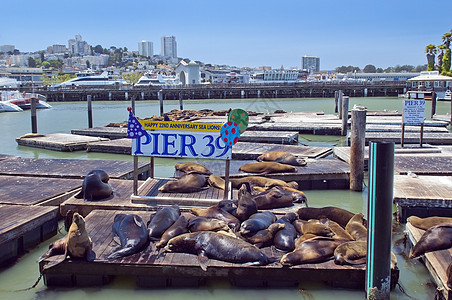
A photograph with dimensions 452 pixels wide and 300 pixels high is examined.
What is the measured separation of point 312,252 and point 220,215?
51.8 inches

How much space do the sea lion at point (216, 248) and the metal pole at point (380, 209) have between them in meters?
1.07

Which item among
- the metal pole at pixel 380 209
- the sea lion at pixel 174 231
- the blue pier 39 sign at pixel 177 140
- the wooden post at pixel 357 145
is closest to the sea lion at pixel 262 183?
the blue pier 39 sign at pixel 177 140

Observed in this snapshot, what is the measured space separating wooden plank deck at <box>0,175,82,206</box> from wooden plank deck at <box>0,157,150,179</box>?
572 mm

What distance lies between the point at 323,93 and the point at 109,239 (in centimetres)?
5340

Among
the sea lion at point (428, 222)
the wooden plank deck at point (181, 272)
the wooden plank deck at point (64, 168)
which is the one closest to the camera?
the wooden plank deck at point (181, 272)

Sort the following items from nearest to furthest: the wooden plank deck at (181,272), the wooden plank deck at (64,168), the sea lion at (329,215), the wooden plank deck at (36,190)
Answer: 1. the wooden plank deck at (181,272)
2. the sea lion at (329,215)
3. the wooden plank deck at (36,190)
4. the wooden plank deck at (64,168)

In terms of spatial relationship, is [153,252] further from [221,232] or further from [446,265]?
[446,265]

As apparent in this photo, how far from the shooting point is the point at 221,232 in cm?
498

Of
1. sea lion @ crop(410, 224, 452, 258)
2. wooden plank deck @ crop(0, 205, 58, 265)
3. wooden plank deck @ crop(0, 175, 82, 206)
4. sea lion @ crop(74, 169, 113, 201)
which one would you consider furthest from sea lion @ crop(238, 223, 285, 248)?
wooden plank deck @ crop(0, 175, 82, 206)

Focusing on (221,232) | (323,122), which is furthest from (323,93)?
(221,232)

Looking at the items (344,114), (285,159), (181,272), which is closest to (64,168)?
(285,159)

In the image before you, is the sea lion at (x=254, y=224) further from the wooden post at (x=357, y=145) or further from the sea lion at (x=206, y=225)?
the wooden post at (x=357, y=145)

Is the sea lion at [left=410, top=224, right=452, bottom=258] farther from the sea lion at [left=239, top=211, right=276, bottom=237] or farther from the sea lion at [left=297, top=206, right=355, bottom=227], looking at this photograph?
the sea lion at [left=239, top=211, right=276, bottom=237]

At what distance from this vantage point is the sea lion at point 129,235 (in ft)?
15.9
